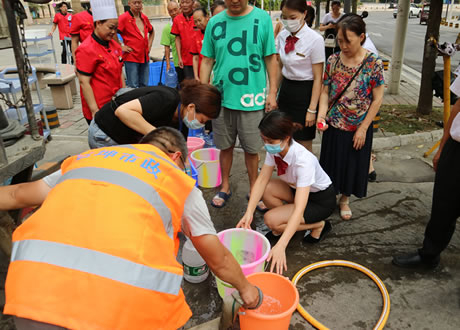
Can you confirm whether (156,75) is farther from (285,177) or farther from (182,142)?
(182,142)

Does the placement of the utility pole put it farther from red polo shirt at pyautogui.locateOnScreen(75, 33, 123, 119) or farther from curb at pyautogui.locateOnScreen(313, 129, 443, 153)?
red polo shirt at pyautogui.locateOnScreen(75, 33, 123, 119)

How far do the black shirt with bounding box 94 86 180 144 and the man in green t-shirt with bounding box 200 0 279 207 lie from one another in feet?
2.94

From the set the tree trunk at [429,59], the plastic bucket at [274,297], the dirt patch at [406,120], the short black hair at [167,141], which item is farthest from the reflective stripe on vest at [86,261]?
the tree trunk at [429,59]

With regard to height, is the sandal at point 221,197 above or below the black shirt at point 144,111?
below

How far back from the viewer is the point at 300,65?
3340 mm

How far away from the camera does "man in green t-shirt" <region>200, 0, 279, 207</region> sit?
3.14 meters

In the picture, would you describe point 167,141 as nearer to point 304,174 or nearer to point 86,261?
point 86,261

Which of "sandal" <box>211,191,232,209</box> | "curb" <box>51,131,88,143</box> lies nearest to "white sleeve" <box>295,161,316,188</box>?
"sandal" <box>211,191,232,209</box>

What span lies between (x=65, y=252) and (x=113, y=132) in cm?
159

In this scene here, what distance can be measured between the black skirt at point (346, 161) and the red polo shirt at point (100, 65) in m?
2.15

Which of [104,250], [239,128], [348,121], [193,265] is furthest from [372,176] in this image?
[104,250]

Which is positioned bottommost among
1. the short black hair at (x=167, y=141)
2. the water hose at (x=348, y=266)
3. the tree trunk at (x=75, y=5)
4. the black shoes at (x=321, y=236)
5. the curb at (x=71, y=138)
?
the black shoes at (x=321, y=236)

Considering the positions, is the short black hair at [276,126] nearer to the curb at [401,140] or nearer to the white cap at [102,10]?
the white cap at [102,10]

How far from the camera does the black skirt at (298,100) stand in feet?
11.3
